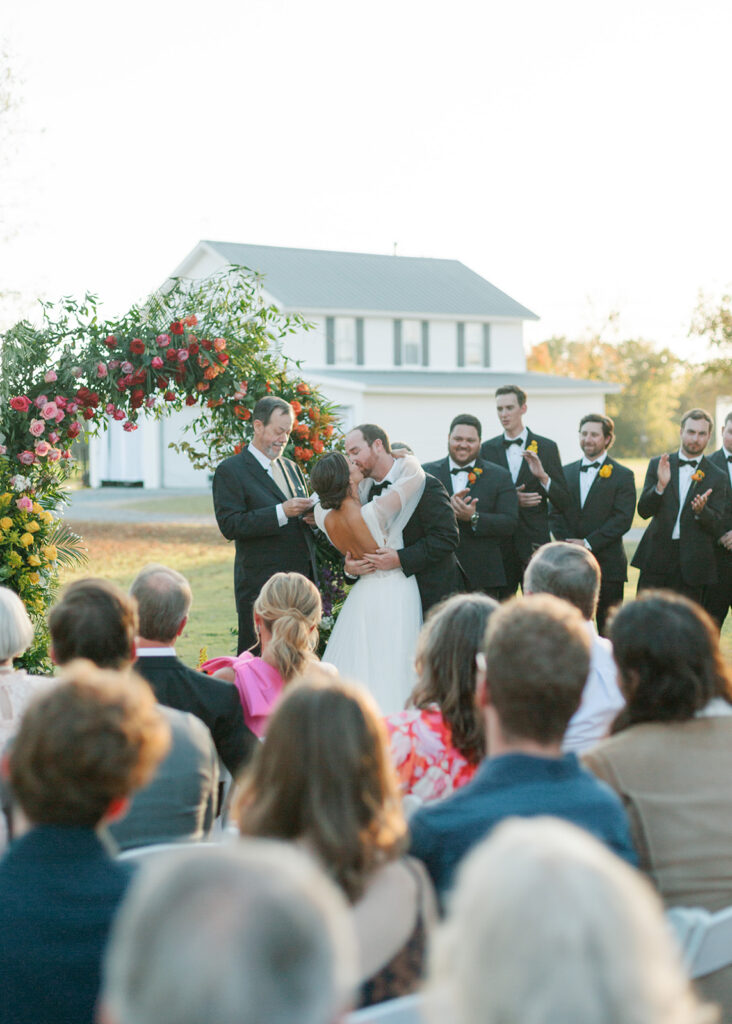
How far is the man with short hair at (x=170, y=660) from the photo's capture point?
12.5ft

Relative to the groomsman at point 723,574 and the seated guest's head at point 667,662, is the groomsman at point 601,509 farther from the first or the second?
the seated guest's head at point 667,662

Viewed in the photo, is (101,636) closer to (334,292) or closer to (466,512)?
(466,512)

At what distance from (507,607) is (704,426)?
6.51m

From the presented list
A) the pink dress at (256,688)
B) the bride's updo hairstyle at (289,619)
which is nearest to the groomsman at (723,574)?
the bride's updo hairstyle at (289,619)

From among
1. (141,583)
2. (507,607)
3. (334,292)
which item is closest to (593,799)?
(507,607)

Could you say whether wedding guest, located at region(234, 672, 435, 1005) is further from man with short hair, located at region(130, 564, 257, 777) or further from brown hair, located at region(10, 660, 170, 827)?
man with short hair, located at region(130, 564, 257, 777)

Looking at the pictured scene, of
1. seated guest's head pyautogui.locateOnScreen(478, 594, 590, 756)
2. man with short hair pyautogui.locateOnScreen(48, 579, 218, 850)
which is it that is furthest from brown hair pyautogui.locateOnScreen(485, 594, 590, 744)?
man with short hair pyautogui.locateOnScreen(48, 579, 218, 850)

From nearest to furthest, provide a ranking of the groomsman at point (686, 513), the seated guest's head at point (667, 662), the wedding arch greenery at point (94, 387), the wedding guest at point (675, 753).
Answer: the wedding guest at point (675, 753), the seated guest's head at point (667, 662), the wedding arch greenery at point (94, 387), the groomsman at point (686, 513)

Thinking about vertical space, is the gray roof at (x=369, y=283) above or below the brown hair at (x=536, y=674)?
above

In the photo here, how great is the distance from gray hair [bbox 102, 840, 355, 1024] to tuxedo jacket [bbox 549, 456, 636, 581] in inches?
306

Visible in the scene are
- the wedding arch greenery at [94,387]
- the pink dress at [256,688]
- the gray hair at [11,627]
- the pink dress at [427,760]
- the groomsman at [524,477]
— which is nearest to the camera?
the pink dress at [427,760]

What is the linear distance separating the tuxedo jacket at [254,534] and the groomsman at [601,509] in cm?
273

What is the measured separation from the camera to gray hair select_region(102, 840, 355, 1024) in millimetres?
985

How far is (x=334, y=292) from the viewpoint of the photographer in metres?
33.9
